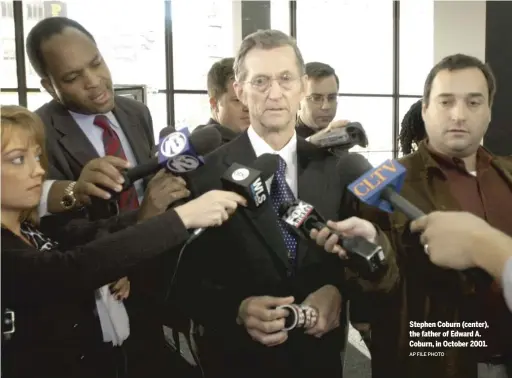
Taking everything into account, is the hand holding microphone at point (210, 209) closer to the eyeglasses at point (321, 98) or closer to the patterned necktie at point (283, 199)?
the patterned necktie at point (283, 199)

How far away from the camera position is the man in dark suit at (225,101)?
5.10 ft

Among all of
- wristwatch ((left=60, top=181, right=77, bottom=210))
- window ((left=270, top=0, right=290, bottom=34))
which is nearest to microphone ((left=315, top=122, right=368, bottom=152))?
wristwatch ((left=60, top=181, right=77, bottom=210))

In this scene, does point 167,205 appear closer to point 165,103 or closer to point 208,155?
point 208,155

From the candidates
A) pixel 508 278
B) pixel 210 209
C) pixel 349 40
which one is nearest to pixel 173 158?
pixel 210 209

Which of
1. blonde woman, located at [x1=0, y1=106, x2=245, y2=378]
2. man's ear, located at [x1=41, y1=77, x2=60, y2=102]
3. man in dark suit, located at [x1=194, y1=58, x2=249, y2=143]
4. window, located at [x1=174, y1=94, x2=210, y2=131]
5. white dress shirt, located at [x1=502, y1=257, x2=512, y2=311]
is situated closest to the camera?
white dress shirt, located at [x1=502, y1=257, x2=512, y2=311]

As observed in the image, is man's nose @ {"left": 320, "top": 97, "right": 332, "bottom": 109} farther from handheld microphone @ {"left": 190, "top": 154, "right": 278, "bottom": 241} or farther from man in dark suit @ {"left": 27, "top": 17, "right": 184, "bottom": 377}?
handheld microphone @ {"left": 190, "top": 154, "right": 278, "bottom": 241}

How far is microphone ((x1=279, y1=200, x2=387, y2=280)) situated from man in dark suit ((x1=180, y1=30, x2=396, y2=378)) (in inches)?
4.3

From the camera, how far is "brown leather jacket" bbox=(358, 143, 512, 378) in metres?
0.98

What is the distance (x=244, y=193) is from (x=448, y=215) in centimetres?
34

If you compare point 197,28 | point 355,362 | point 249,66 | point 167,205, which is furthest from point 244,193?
point 197,28

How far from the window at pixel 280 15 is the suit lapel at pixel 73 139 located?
1406 mm

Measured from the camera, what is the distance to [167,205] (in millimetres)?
928

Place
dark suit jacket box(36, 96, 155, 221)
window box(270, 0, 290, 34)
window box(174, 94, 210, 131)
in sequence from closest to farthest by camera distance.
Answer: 1. dark suit jacket box(36, 96, 155, 221)
2. window box(270, 0, 290, 34)
3. window box(174, 94, 210, 131)

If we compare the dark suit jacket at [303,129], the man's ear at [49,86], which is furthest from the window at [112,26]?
the dark suit jacket at [303,129]
